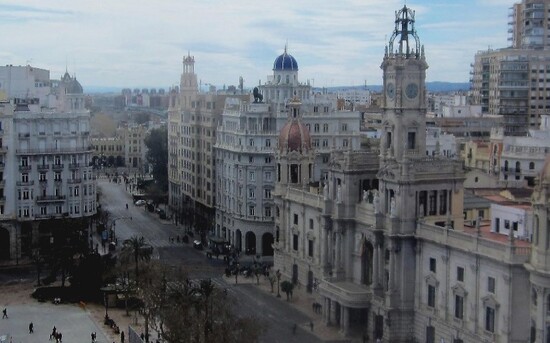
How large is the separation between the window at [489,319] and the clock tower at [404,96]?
55.1ft

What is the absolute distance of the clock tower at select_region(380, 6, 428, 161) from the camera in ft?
263

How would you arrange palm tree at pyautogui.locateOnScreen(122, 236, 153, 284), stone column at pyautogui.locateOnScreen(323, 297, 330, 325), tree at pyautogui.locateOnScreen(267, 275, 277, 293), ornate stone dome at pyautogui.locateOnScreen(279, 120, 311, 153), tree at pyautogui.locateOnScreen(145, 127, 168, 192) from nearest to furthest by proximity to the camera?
palm tree at pyautogui.locateOnScreen(122, 236, 153, 284) → stone column at pyautogui.locateOnScreen(323, 297, 330, 325) → tree at pyautogui.locateOnScreen(267, 275, 277, 293) → ornate stone dome at pyautogui.locateOnScreen(279, 120, 311, 153) → tree at pyautogui.locateOnScreen(145, 127, 168, 192)

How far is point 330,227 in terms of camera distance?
89250 mm

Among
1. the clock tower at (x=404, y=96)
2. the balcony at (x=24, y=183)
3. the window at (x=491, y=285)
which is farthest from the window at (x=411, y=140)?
the balcony at (x=24, y=183)

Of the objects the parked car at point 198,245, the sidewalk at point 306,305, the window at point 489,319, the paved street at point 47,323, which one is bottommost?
the paved street at point 47,323

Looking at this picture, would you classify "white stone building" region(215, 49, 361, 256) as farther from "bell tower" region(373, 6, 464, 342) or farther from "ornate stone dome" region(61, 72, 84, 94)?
"ornate stone dome" region(61, 72, 84, 94)

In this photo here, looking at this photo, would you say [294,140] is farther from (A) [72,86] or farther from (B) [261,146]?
(A) [72,86]

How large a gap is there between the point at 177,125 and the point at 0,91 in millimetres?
37116

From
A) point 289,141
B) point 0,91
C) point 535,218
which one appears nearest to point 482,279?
point 535,218

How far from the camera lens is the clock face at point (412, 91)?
264 ft

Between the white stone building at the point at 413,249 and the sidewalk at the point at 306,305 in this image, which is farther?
the sidewalk at the point at 306,305

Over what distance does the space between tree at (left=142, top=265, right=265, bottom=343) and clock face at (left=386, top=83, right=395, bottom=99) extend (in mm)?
23624

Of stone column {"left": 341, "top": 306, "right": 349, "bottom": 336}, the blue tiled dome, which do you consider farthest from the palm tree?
the blue tiled dome

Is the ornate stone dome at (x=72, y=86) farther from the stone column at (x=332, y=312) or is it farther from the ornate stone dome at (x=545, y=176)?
the ornate stone dome at (x=545, y=176)
